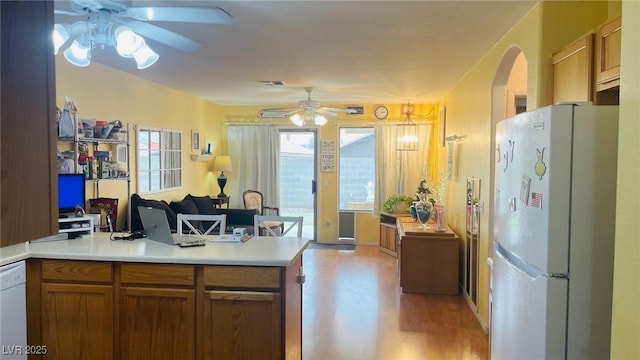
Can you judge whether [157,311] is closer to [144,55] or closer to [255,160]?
[144,55]

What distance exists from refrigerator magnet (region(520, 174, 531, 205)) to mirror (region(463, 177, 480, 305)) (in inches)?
90.4

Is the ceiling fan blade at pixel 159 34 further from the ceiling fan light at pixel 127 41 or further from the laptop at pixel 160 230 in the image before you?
the laptop at pixel 160 230

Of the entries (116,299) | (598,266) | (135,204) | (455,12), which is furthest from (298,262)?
(135,204)

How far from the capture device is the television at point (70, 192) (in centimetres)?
328

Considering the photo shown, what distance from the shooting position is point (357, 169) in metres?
7.40

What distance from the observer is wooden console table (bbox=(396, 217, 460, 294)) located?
15.3 ft

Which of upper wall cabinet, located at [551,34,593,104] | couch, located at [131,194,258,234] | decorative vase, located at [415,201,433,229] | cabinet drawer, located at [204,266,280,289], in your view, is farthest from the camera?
couch, located at [131,194,258,234]

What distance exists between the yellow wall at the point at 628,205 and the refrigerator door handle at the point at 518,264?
409mm

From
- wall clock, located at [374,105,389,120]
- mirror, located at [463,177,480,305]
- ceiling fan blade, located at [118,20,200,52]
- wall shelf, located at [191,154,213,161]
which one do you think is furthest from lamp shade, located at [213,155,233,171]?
ceiling fan blade, located at [118,20,200,52]

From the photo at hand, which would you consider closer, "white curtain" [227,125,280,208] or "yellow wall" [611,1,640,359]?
"yellow wall" [611,1,640,359]

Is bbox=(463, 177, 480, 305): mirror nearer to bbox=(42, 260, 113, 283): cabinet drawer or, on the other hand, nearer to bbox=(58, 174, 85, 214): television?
bbox=(42, 260, 113, 283): cabinet drawer

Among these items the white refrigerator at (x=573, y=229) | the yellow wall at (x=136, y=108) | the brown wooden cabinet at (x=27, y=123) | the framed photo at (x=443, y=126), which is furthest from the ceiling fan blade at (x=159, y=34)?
the framed photo at (x=443, y=126)

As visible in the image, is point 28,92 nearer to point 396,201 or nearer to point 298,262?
point 298,262

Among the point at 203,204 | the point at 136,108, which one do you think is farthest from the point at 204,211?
the point at 136,108
